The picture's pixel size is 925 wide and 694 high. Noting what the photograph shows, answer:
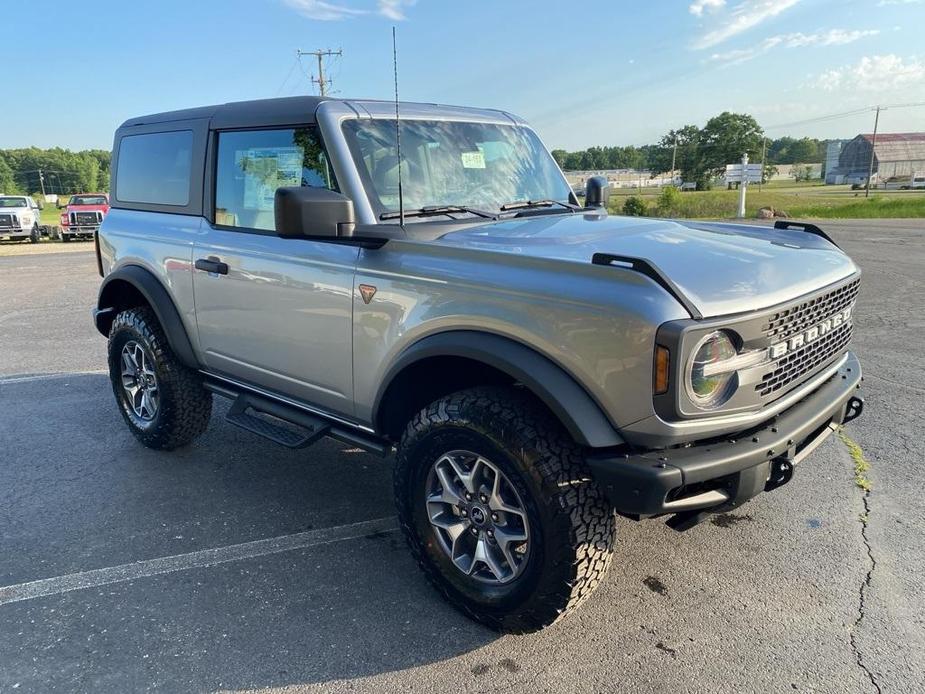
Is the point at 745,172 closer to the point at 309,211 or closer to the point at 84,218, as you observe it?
the point at 84,218

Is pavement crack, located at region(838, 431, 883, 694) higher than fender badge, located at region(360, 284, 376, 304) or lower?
lower

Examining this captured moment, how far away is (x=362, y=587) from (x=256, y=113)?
2.50 m

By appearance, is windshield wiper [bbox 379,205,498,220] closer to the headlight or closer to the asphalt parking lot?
the headlight

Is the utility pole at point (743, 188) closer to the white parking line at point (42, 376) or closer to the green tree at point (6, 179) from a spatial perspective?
the white parking line at point (42, 376)

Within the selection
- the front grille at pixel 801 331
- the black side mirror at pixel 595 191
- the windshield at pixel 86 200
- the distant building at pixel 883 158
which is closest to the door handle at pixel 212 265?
the black side mirror at pixel 595 191

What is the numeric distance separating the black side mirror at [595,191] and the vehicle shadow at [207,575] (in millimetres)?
2229

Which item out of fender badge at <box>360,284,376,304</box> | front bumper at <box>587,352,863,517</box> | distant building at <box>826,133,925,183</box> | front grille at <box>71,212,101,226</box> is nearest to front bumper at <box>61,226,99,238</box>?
front grille at <box>71,212,101,226</box>

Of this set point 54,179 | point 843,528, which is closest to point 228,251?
point 843,528

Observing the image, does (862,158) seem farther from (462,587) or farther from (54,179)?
(54,179)

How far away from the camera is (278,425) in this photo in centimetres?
379

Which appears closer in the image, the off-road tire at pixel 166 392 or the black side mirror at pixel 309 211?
the black side mirror at pixel 309 211

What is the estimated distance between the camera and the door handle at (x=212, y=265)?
3716mm

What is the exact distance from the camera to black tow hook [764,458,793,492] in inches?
99.3

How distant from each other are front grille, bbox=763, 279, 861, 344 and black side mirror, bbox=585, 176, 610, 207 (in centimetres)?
186
